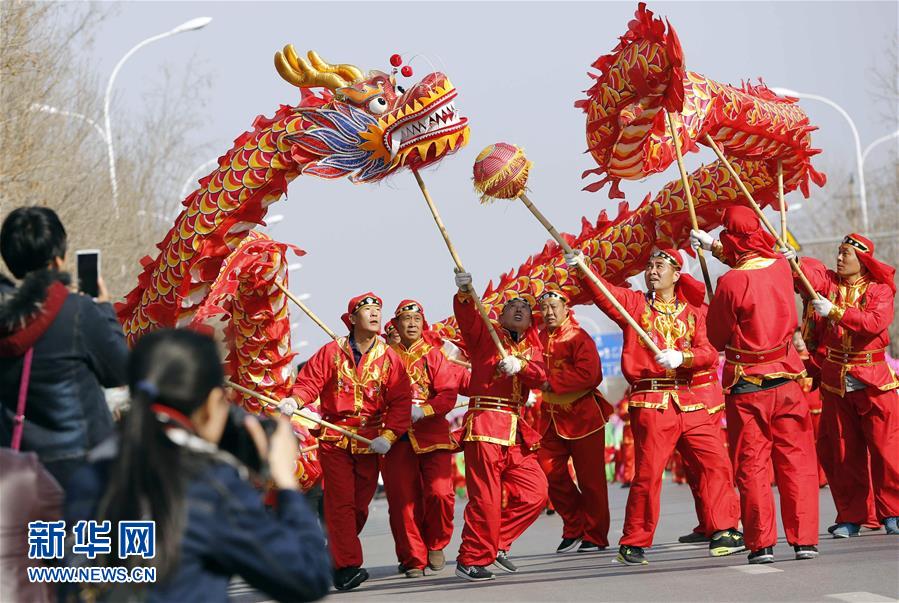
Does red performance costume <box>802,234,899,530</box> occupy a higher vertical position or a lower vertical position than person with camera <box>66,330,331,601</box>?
higher

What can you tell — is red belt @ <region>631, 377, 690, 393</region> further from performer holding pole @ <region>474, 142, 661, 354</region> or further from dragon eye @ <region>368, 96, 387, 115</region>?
dragon eye @ <region>368, 96, 387, 115</region>

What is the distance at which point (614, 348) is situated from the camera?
43.9 meters

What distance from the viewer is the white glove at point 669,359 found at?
8.41 metres

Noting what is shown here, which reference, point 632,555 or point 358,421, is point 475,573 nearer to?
point 632,555

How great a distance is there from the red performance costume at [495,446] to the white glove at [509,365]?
15cm

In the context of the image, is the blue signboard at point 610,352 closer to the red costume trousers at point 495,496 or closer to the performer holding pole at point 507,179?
the red costume trousers at point 495,496

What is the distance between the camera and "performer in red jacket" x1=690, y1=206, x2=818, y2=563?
7.76 meters

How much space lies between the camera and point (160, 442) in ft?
10.2

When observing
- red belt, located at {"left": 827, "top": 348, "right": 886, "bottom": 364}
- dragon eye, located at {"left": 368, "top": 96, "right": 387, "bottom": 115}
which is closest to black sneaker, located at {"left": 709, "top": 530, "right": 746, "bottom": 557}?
red belt, located at {"left": 827, "top": 348, "right": 886, "bottom": 364}

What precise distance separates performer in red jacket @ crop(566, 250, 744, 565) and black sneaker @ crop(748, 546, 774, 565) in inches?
30.4

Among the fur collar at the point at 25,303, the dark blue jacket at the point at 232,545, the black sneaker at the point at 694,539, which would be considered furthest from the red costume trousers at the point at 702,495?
the dark blue jacket at the point at 232,545

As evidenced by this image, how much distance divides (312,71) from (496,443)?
2.46 meters

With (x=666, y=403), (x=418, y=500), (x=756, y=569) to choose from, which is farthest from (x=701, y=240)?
(x=418, y=500)

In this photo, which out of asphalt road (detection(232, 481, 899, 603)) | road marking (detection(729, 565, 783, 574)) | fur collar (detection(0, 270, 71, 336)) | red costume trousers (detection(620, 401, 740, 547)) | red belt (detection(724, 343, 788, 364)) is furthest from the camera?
red costume trousers (detection(620, 401, 740, 547))
